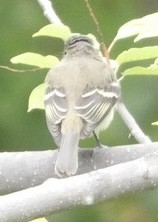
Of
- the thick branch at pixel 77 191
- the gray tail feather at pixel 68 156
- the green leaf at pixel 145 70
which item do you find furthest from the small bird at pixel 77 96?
the thick branch at pixel 77 191

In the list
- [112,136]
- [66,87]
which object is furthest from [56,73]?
A: [112,136]

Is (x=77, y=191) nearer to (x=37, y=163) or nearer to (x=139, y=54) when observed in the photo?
(x=37, y=163)

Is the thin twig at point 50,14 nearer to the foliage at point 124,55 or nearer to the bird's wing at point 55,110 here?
the bird's wing at point 55,110

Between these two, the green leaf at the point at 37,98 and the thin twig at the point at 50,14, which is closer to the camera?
the green leaf at the point at 37,98

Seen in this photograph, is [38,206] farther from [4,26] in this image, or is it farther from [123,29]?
[4,26]

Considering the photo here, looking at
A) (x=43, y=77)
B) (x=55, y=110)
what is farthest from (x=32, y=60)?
(x=43, y=77)

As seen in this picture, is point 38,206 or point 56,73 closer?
point 38,206

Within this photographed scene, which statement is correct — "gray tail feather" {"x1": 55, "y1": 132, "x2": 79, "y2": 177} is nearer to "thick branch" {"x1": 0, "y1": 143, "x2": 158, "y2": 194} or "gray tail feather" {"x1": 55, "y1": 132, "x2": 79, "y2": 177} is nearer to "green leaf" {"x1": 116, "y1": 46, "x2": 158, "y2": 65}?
"thick branch" {"x1": 0, "y1": 143, "x2": 158, "y2": 194}
